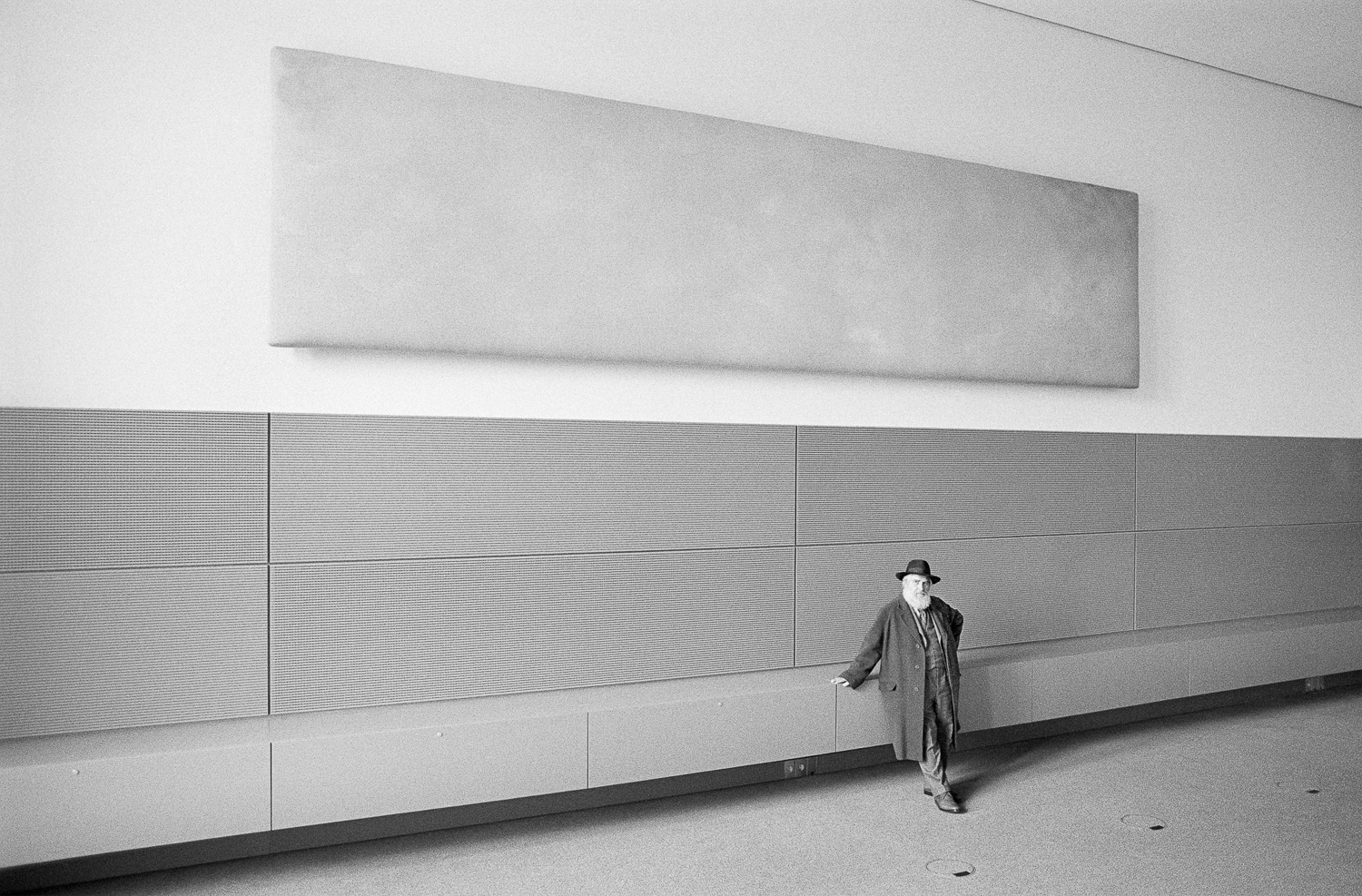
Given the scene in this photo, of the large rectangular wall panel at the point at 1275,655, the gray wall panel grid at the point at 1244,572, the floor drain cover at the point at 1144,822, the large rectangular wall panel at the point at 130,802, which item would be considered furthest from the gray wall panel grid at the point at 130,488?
the large rectangular wall panel at the point at 1275,655

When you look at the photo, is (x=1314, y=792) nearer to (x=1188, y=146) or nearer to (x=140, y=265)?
(x=1188, y=146)

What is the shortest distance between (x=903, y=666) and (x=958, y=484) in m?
1.21

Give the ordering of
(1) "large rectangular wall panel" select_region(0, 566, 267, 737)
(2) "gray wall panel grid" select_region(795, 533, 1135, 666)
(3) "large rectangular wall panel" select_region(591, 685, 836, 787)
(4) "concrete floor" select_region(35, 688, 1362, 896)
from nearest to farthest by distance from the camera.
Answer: (1) "large rectangular wall panel" select_region(0, 566, 267, 737), (4) "concrete floor" select_region(35, 688, 1362, 896), (3) "large rectangular wall panel" select_region(591, 685, 836, 787), (2) "gray wall panel grid" select_region(795, 533, 1135, 666)

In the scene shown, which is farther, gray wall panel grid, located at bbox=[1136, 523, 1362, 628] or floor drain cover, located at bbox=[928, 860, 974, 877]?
gray wall panel grid, located at bbox=[1136, 523, 1362, 628]

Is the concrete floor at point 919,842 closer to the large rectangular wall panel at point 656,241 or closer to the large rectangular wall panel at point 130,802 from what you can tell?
the large rectangular wall panel at point 130,802

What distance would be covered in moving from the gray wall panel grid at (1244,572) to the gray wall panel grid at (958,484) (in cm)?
40

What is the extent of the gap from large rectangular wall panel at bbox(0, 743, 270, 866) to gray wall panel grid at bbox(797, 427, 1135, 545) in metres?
2.64

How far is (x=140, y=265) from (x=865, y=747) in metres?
3.72

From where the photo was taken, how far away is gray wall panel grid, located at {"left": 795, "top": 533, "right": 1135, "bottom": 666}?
520 cm

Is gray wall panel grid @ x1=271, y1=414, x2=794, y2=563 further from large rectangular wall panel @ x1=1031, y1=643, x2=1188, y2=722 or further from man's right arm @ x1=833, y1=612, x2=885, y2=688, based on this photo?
large rectangular wall panel @ x1=1031, y1=643, x2=1188, y2=722

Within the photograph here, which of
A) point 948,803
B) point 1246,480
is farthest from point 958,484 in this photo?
point 1246,480

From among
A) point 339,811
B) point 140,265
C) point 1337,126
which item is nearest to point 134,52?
point 140,265

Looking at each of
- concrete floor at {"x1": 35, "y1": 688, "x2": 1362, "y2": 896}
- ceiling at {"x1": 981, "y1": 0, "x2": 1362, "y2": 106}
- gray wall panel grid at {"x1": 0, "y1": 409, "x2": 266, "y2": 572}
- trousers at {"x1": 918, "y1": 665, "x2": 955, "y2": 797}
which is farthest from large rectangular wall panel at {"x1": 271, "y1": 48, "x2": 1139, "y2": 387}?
concrete floor at {"x1": 35, "y1": 688, "x2": 1362, "y2": 896}

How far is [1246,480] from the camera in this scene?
6.64 meters
